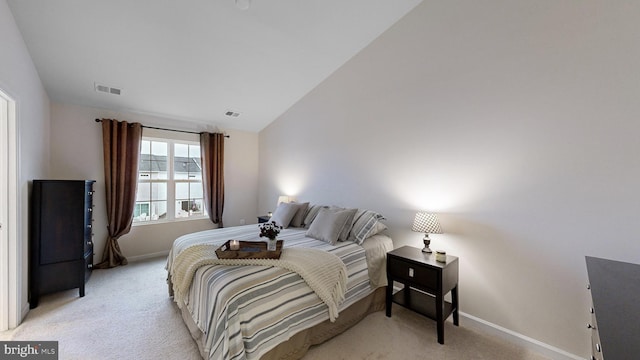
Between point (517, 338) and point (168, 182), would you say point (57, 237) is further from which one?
point (517, 338)

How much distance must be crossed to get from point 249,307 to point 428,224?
1.73 metres

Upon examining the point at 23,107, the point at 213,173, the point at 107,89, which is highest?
the point at 107,89

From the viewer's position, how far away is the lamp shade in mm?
2289

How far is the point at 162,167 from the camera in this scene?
4.22 m

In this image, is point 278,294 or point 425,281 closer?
point 278,294

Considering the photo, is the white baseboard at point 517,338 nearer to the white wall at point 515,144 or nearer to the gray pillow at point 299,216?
the white wall at point 515,144

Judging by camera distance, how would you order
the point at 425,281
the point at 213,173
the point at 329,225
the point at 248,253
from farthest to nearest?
1. the point at 213,173
2. the point at 329,225
3. the point at 425,281
4. the point at 248,253

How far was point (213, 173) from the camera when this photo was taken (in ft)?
14.7

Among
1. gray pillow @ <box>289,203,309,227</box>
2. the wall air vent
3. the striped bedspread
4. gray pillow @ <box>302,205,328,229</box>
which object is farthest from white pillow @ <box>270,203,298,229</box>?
the wall air vent

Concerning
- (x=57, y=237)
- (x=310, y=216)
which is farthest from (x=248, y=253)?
(x=57, y=237)

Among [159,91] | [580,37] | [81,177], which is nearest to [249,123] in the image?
[159,91]

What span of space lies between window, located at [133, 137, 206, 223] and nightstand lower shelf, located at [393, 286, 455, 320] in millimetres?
3813

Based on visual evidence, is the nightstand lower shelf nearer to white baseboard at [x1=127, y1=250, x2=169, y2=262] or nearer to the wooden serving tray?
the wooden serving tray

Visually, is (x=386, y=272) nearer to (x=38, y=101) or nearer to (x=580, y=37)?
(x=580, y=37)
